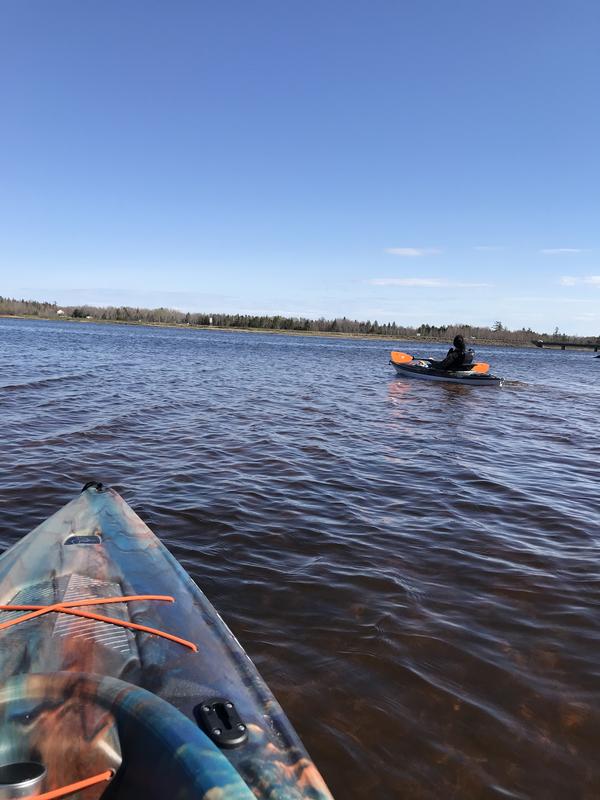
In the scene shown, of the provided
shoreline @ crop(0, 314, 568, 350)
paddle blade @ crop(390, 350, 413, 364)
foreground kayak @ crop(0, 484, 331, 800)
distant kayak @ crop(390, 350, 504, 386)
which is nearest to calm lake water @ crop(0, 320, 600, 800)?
foreground kayak @ crop(0, 484, 331, 800)

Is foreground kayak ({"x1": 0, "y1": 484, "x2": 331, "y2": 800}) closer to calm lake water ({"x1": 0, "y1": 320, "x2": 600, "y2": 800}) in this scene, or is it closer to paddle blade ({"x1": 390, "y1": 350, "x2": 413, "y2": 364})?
calm lake water ({"x1": 0, "y1": 320, "x2": 600, "y2": 800})

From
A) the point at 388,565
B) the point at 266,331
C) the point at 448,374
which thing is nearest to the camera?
the point at 388,565

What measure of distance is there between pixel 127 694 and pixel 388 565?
354 centimetres

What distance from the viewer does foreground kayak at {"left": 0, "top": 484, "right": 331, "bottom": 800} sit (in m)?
1.99

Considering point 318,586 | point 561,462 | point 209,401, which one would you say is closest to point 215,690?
point 318,586

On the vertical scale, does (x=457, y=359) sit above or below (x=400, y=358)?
above

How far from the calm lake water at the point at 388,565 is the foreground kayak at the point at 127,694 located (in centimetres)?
84

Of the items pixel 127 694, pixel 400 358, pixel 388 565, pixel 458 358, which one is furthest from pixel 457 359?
pixel 127 694

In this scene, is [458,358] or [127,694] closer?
[127,694]

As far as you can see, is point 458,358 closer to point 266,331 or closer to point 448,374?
point 448,374

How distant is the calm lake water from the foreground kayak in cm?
84

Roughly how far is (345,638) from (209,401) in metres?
12.9

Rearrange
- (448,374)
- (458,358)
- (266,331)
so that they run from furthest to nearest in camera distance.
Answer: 1. (266,331)
2. (448,374)
3. (458,358)

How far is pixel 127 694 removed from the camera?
2.24 meters
